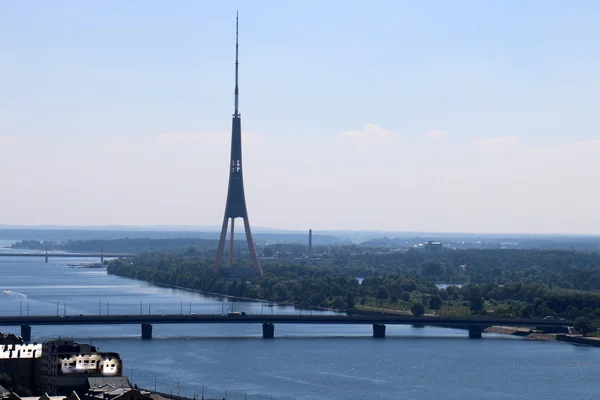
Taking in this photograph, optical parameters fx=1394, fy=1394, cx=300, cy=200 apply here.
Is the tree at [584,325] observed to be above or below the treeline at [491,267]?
below

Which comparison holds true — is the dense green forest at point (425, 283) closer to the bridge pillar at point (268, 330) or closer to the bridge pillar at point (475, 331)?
the bridge pillar at point (475, 331)

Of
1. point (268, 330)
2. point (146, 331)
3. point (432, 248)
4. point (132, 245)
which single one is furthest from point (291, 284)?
point (132, 245)

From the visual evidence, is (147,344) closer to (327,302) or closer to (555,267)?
(327,302)

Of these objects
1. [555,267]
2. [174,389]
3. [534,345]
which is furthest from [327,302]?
[555,267]

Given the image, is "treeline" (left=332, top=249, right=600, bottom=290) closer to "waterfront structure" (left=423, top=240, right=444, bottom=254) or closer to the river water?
"waterfront structure" (left=423, top=240, right=444, bottom=254)

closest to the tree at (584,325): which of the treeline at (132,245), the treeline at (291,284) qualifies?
the treeline at (291,284)
